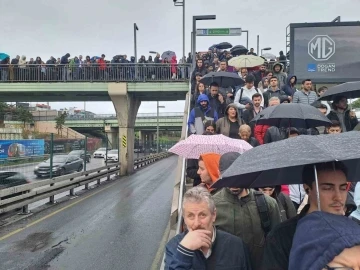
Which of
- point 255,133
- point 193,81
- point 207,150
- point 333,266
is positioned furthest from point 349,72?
point 333,266

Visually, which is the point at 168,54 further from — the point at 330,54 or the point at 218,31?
the point at 330,54

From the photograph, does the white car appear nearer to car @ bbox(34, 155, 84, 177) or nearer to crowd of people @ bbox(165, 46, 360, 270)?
car @ bbox(34, 155, 84, 177)

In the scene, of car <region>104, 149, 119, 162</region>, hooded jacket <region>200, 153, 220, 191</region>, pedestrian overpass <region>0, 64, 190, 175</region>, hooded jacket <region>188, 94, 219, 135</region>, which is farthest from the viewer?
car <region>104, 149, 119, 162</region>

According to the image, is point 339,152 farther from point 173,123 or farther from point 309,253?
point 173,123

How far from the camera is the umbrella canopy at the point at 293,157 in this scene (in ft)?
6.21

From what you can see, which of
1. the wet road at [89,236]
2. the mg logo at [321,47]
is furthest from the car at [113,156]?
the mg logo at [321,47]

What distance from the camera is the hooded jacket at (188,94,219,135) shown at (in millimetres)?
9242

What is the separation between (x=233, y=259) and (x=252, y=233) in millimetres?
465

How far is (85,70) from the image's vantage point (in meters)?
25.2

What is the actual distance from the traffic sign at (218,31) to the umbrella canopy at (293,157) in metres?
15.8

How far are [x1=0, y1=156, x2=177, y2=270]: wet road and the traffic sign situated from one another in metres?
8.04

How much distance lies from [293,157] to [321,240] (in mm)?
534

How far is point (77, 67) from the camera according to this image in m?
25.1

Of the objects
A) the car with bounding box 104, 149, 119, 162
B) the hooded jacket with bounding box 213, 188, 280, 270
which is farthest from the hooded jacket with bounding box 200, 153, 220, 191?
the car with bounding box 104, 149, 119, 162
